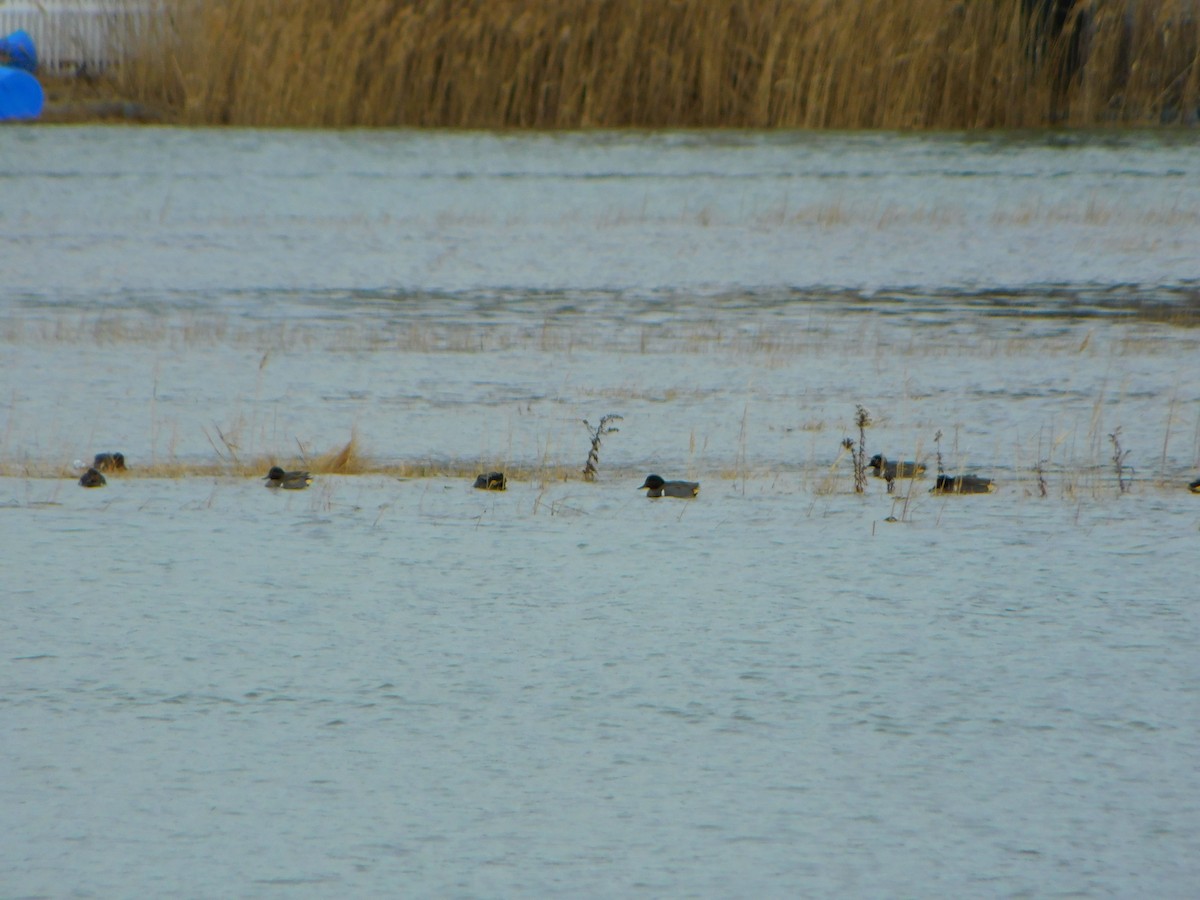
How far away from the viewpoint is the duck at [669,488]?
3.16m

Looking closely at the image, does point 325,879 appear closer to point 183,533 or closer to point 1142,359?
point 183,533

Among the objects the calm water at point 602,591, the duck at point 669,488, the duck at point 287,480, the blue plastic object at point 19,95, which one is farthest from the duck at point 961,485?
the blue plastic object at point 19,95

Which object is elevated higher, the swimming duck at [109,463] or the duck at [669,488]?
the duck at [669,488]

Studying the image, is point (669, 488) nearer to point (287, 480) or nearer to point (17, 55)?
point (287, 480)

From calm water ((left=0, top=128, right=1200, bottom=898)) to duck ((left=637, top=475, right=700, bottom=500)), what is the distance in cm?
6

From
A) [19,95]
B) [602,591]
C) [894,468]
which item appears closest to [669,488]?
[894,468]

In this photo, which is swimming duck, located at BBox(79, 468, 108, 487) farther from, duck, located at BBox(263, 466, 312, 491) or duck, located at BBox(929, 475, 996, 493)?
duck, located at BBox(929, 475, 996, 493)

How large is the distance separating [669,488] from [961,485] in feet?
1.64

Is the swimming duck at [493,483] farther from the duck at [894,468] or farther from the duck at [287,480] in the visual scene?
the duck at [894,468]

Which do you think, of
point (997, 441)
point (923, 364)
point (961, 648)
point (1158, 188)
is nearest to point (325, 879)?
point (961, 648)

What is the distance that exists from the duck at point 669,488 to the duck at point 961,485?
41 cm

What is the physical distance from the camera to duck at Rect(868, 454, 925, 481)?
330 centimetres

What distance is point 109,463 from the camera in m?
3.33

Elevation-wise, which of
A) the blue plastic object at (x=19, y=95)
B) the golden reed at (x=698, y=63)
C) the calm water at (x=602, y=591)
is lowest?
the calm water at (x=602, y=591)
